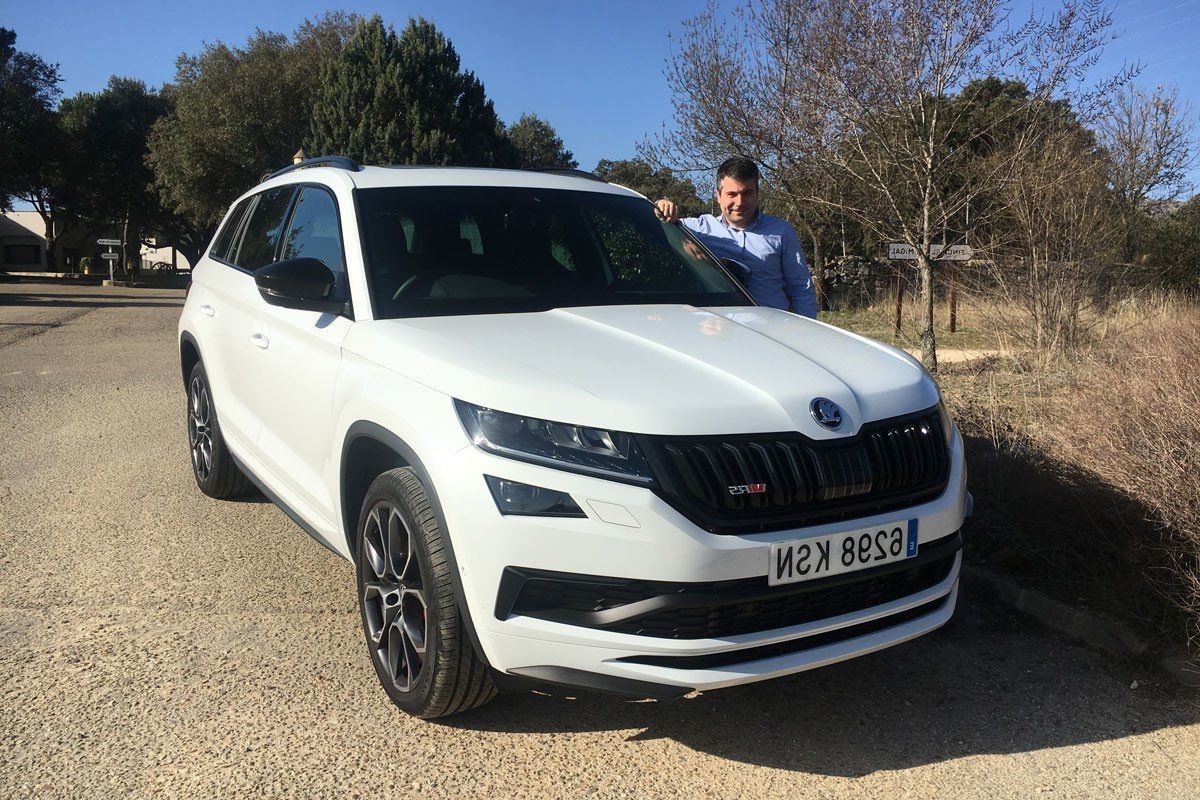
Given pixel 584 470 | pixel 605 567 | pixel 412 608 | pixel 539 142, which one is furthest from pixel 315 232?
pixel 539 142

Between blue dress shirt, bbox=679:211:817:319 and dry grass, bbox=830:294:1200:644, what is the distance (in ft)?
4.05

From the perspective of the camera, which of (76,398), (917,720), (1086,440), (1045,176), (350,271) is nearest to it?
(917,720)

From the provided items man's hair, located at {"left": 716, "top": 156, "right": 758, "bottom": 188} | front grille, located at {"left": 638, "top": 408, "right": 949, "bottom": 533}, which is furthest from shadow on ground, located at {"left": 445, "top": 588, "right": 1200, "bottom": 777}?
man's hair, located at {"left": 716, "top": 156, "right": 758, "bottom": 188}

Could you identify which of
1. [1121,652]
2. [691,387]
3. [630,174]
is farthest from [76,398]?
[630,174]

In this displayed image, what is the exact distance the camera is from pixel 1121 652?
374 cm

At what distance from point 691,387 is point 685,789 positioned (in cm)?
117

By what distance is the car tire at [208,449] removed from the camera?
5.30 metres

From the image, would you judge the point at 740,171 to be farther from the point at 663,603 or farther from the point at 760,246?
the point at 663,603

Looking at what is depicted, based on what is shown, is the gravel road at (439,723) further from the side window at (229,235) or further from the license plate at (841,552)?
the side window at (229,235)

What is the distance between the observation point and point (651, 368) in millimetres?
2904

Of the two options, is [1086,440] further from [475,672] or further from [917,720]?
[475,672]

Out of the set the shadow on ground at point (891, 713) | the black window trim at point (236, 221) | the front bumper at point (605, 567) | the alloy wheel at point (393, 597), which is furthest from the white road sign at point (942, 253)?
the alloy wheel at point (393, 597)

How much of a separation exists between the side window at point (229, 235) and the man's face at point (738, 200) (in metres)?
2.64

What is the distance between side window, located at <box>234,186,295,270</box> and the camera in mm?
4707
